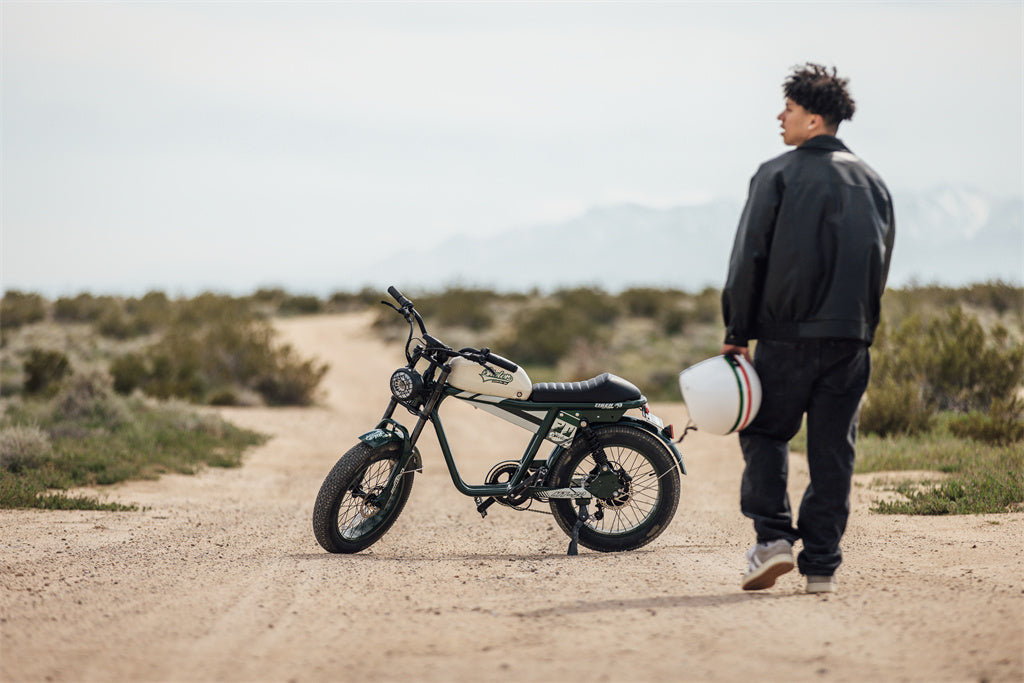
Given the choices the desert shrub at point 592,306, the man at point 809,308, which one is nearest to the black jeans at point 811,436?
the man at point 809,308

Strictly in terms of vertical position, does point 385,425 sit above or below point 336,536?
above

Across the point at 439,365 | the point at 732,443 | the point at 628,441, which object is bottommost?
the point at 732,443

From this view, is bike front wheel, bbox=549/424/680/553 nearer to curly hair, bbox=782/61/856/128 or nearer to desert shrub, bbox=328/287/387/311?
curly hair, bbox=782/61/856/128

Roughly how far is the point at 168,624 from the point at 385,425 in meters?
1.98

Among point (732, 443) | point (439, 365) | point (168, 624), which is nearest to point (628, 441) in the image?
point (439, 365)

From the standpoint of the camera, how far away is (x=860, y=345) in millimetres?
4500

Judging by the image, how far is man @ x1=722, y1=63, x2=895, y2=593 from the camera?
4434 mm

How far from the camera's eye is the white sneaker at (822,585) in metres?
4.59

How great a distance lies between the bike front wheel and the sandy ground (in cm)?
19

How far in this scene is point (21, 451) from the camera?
31.9 ft

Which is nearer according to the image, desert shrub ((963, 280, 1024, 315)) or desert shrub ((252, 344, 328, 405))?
desert shrub ((252, 344, 328, 405))

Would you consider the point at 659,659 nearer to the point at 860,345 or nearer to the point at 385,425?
the point at 860,345

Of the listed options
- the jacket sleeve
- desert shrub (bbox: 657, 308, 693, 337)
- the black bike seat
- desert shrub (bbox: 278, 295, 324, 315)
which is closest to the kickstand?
the black bike seat

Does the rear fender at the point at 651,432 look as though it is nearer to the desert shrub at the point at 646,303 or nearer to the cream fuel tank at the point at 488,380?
the cream fuel tank at the point at 488,380
